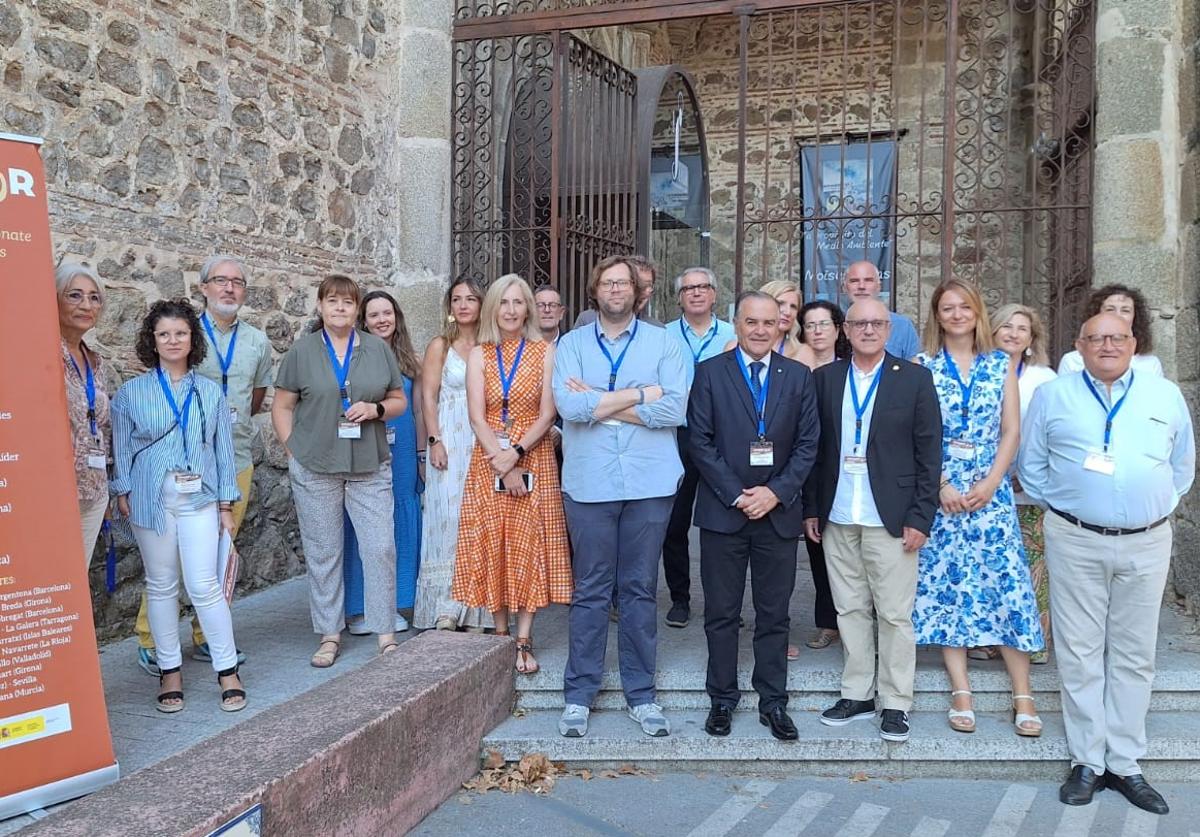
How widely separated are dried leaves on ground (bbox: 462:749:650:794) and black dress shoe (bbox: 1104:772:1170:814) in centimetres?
169

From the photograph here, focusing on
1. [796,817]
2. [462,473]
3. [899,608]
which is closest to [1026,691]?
[899,608]

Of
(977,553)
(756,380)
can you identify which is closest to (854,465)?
(756,380)

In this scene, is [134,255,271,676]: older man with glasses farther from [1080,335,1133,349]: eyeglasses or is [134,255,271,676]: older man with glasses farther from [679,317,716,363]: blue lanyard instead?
[1080,335,1133,349]: eyeglasses

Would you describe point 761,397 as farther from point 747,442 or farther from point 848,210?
point 848,210

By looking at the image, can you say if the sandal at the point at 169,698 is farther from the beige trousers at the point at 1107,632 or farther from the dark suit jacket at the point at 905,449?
the beige trousers at the point at 1107,632

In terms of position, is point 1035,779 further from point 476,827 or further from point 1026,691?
point 476,827

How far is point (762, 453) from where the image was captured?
11.9 feet

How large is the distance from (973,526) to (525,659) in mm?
1918

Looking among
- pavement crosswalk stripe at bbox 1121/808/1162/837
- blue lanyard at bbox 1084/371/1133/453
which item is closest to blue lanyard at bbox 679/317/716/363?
blue lanyard at bbox 1084/371/1133/453

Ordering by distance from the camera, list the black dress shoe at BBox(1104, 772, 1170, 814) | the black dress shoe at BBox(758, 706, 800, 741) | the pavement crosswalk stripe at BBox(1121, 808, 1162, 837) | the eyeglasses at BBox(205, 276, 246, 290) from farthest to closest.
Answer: the eyeglasses at BBox(205, 276, 246, 290) → the black dress shoe at BBox(758, 706, 800, 741) → the black dress shoe at BBox(1104, 772, 1170, 814) → the pavement crosswalk stripe at BBox(1121, 808, 1162, 837)

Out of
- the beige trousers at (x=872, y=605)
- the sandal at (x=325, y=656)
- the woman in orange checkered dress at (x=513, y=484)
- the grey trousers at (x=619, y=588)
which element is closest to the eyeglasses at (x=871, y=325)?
the beige trousers at (x=872, y=605)

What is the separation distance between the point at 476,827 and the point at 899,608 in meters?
1.75

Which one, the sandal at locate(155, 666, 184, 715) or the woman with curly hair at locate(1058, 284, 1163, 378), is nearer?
the sandal at locate(155, 666, 184, 715)

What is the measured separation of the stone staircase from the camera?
3.69m
